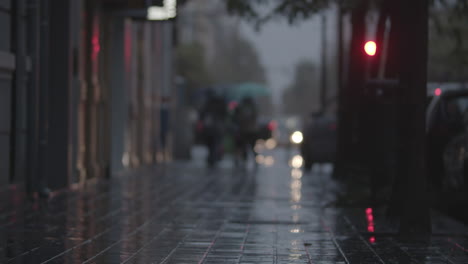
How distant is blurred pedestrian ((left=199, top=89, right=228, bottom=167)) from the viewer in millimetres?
25578

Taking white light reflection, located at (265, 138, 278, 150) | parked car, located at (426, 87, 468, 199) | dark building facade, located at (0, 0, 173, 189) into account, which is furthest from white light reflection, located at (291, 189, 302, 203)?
white light reflection, located at (265, 138, 278, 150)

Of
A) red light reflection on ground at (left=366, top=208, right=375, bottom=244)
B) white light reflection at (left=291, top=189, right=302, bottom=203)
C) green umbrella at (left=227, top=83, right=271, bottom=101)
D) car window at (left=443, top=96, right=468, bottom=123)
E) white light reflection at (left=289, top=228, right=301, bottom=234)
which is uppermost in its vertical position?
green umbrella at (left=227, top=83, right=271, bottom=101)

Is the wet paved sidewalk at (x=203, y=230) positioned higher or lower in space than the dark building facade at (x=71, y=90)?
lower

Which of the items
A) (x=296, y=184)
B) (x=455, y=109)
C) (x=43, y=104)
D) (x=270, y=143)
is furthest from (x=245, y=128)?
(x=270, y=143)

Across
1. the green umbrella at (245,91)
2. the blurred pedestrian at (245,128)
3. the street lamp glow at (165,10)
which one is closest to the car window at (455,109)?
the street lamp glow at (165,10)

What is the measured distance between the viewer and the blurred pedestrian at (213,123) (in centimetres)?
2558

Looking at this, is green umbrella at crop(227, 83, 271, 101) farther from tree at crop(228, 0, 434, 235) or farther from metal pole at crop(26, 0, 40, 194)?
tree at crop(228, 0, 434, 235)

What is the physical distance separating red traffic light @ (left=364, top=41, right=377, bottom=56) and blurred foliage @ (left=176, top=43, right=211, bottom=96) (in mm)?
64325

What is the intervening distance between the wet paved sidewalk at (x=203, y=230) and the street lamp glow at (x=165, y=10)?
14.7 ft

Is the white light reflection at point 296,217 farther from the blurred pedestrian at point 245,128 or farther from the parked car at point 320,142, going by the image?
the blurred pedestrian at point 245,128

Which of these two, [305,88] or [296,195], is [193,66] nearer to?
[305,88]

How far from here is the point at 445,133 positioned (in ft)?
44.7

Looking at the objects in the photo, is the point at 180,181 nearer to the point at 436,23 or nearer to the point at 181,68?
Result: the point at 436,23

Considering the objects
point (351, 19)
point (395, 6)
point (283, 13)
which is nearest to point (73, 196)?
point (283, 13)
